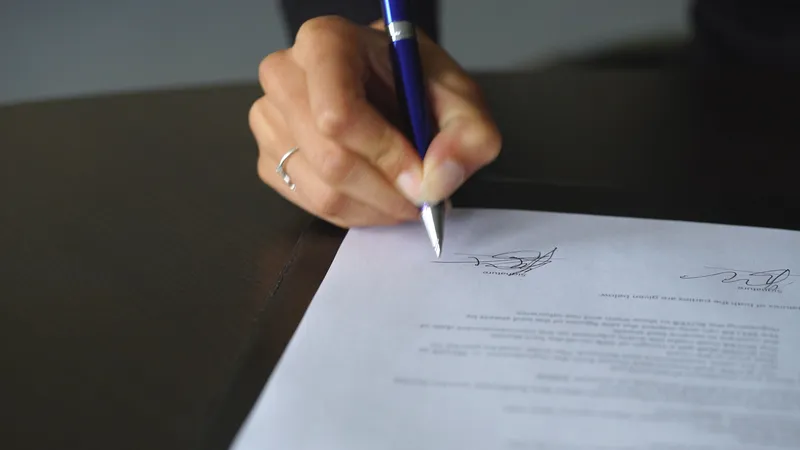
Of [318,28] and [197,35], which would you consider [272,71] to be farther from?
[197,35]

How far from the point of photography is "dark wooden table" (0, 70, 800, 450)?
317 millimetres

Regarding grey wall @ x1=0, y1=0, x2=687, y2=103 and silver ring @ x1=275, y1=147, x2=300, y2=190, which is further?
grey wall @ x1=0, y1=0, x2=687, y2=103

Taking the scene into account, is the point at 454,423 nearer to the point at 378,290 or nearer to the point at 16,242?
the point at 378,290

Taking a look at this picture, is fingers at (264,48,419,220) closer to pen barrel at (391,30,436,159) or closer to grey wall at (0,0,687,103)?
pen barrel at (391,30,436,159)

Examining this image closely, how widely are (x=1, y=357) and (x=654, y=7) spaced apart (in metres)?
1.26

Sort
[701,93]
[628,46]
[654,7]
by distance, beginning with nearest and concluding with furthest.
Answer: [701,93] → [628,46] → [654,7]

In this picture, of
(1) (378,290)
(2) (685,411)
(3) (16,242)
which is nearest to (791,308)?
(2) (685,411)

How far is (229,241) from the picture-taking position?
0.41 m

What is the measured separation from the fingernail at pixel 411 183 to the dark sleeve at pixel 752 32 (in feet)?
1.71

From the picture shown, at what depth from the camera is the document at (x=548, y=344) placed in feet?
0.92

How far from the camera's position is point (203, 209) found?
45 cm
